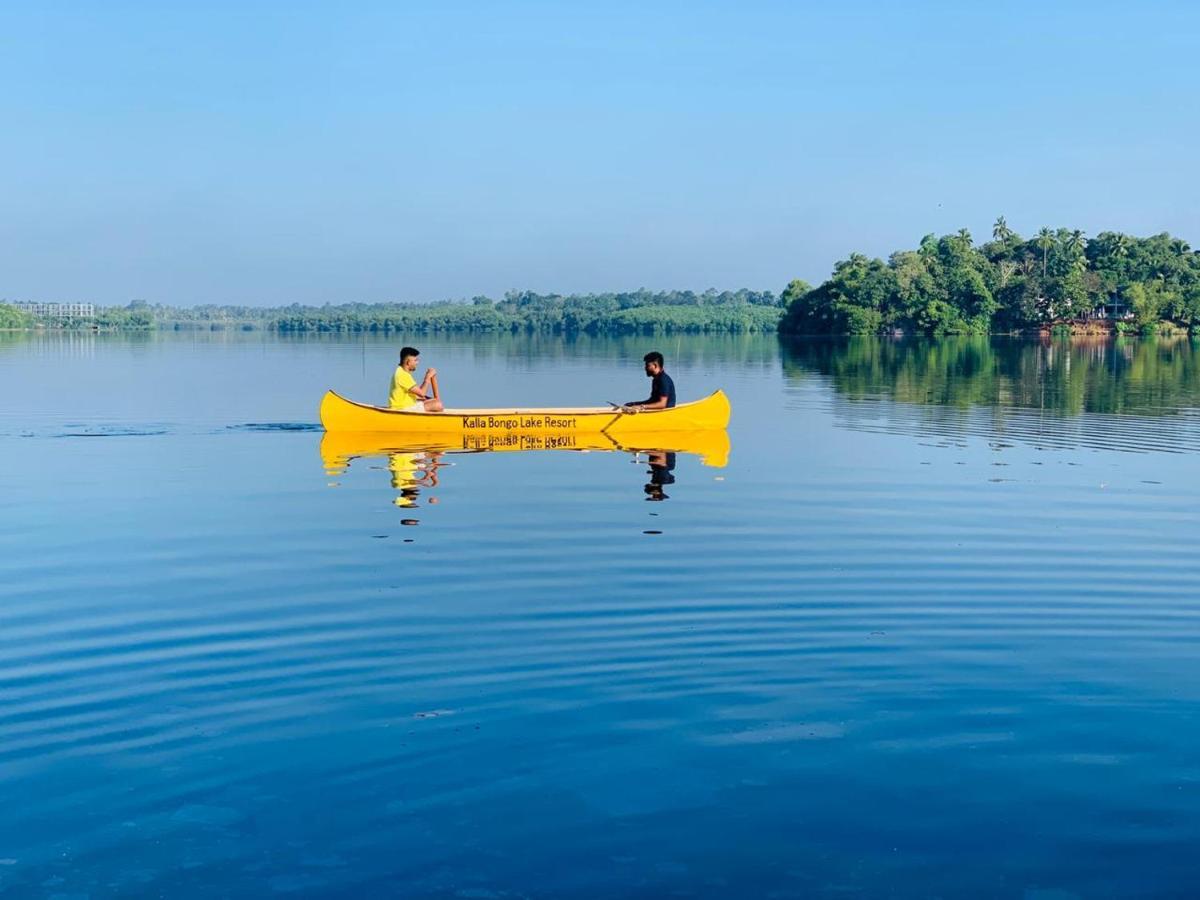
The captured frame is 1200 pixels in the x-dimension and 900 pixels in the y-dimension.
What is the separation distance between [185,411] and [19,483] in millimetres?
15497

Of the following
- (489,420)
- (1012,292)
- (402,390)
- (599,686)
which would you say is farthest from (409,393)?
(1012,292)

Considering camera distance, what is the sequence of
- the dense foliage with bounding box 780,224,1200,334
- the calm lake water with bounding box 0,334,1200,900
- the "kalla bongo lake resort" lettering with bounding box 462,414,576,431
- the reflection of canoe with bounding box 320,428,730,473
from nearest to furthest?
the calm lake water with bounding box 0,334,1200,900, the reflection of canoe with bounding box 320,428,730,473, the "kalla bongo lake resort" lettering with bounding box 462,414,576,431, the dense foliage with bounding box 780,224,1200,334

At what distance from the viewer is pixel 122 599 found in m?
12.7

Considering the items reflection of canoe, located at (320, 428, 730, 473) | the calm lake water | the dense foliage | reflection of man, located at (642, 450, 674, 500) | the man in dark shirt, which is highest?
the dense foliage

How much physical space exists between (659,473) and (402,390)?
266 inches

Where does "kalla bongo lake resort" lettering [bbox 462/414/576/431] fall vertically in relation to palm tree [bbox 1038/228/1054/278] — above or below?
below

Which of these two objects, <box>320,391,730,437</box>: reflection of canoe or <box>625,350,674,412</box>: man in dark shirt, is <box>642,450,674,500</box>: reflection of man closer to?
<box>320,391,730,437</box>: reflection of canoe

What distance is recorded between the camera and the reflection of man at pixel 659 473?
20122mm

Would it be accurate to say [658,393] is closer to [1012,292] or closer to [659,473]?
[659,473]

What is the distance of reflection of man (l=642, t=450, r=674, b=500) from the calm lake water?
35cm

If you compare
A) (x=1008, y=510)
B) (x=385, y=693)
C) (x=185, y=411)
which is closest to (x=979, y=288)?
(x=185, y=411)

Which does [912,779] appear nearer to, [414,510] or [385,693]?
[385,693]

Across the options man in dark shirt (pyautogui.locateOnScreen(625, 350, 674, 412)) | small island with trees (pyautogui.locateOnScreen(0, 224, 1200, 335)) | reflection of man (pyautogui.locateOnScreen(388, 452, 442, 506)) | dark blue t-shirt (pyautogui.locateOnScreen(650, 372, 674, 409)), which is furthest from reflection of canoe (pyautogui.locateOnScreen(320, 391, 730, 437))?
small island with trees (pyautogui.locateOnScreen(0, 224, 1200, 335))

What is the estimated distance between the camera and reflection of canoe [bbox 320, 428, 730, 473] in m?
25.8
